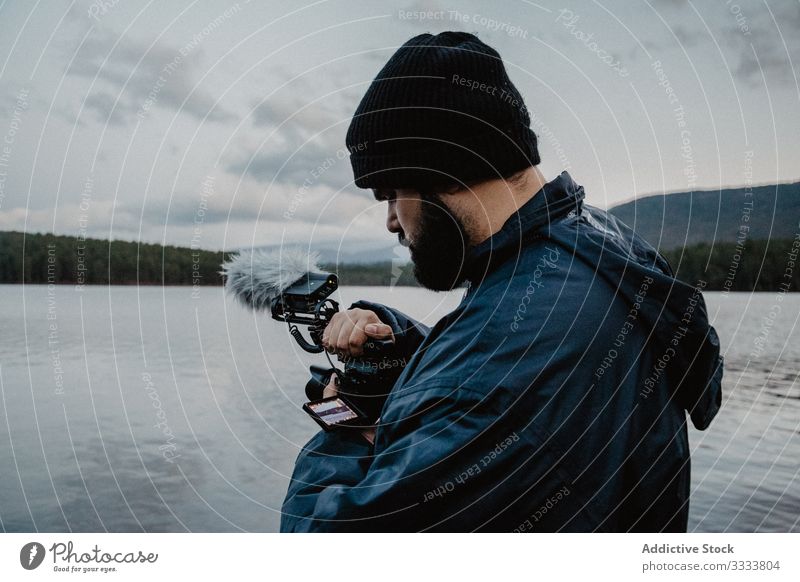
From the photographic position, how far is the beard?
1076 millimetres

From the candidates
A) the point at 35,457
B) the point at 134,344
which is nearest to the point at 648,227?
the point at 35,457

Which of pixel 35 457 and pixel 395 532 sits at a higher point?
pixel 395 532

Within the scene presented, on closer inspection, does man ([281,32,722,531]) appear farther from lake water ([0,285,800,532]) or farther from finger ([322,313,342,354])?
lake water ([0,285,800,532])

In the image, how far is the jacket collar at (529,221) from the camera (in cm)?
96

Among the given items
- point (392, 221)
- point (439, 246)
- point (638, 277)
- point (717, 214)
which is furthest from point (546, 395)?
point (717, 214)

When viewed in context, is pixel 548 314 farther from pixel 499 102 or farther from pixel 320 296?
pixel 320 296

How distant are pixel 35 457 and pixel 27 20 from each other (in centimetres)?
362

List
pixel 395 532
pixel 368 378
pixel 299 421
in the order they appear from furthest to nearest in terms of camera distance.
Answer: pixel 299 421
pixel 368 378
pixel 395 532

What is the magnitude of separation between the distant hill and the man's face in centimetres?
77

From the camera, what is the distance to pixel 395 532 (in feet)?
3.45
